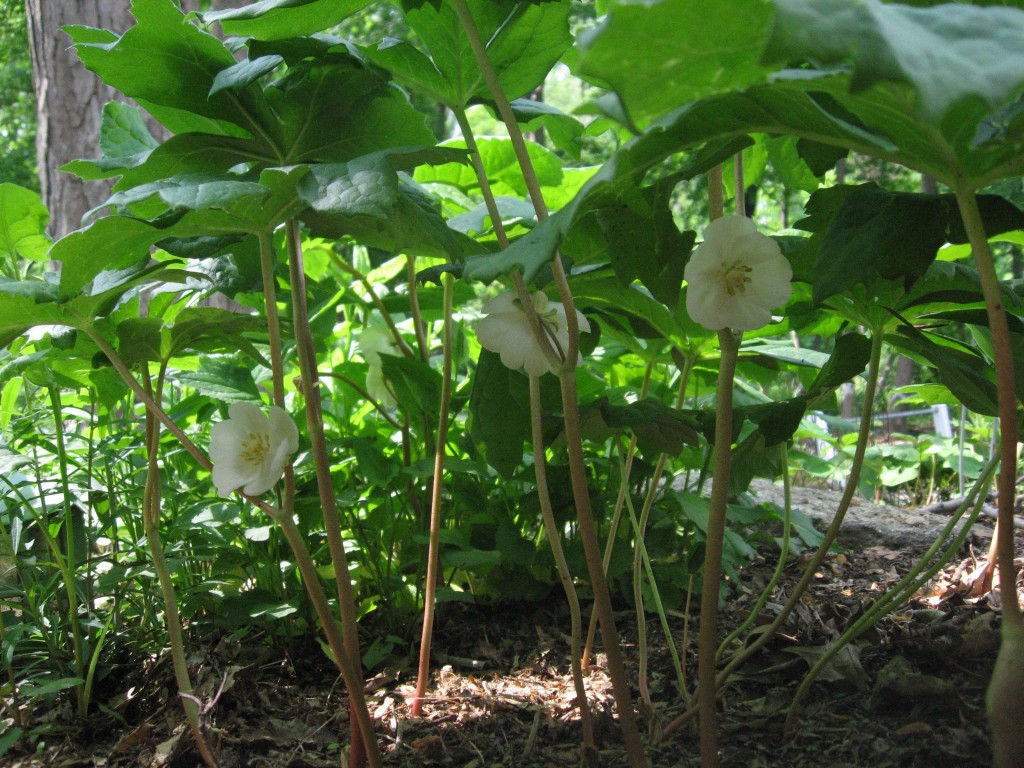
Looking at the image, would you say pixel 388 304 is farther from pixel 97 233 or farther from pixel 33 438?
pixel 97 233

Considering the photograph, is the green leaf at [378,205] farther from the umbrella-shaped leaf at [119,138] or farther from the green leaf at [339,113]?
the umbrella-shaped leaf at [119,138]

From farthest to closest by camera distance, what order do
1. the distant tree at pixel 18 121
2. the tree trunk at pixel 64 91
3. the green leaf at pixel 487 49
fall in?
1. the distant tree at pixel 18 121
2. the tree trunk at pixel 64 91
3. the green leaf at pixel 487 49

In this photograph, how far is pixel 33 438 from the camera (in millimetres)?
1312

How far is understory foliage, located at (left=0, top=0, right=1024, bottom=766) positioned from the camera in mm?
565

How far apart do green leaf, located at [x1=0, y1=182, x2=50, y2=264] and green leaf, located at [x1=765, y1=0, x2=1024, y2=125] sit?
102 centimetres

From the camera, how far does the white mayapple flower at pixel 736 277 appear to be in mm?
784

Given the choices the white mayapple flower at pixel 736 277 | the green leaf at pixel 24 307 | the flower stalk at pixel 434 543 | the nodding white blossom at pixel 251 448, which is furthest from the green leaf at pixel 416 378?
the white mayapple flower at pixel 736 277

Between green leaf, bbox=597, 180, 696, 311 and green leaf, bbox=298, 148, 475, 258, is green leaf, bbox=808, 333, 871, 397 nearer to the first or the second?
green leaf, bbox=597, 180, 696, 311

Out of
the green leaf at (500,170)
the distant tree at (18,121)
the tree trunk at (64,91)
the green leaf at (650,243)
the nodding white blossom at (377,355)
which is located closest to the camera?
the green leaf at (650,243)

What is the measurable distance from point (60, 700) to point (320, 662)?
38 cm

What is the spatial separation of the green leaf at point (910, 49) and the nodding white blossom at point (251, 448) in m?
0.63

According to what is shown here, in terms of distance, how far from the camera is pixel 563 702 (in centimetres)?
118

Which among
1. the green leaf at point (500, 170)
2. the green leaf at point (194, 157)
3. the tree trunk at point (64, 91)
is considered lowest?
the green leaf at point (194, 157)

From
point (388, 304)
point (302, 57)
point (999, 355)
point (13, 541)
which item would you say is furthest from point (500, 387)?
point (13, 541)
